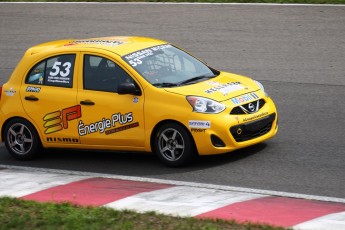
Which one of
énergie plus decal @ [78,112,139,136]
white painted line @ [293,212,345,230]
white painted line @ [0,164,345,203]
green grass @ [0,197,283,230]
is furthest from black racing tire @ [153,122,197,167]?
white painted line @ [293,212,345,230]

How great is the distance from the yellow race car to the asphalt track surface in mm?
320

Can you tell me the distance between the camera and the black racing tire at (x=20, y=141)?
1234cm

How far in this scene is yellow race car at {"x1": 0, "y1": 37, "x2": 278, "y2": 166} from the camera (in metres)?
11.2

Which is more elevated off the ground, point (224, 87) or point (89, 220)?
point (224, 87)

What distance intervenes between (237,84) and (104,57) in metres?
1.76

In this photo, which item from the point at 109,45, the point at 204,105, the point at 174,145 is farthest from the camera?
the point at 109,45

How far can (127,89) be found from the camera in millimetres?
11391

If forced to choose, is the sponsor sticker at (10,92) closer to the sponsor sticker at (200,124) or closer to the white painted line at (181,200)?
the sponsor sticker at (200,124)

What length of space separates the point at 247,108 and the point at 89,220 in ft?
11.2

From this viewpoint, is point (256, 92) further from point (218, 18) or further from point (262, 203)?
point (218, 18)

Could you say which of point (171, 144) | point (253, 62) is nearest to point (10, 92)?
point (171, 144)

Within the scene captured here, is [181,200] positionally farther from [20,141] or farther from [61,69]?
[20,141]

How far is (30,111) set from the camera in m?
12.2

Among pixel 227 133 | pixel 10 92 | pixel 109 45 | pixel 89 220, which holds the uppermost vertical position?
pixel 109 45
